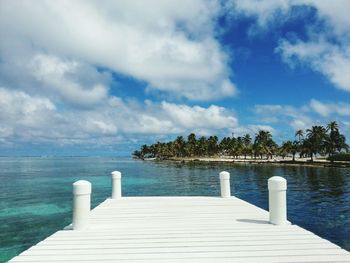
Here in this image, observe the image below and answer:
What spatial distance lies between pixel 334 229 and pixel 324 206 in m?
9.49

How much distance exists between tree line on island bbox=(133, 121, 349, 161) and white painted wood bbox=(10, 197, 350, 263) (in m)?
108

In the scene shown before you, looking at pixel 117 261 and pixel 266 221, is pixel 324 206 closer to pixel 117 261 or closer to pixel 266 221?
pixel 266 221

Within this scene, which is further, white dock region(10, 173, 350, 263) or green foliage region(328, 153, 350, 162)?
green foliage region(328, 153, 350, 162)

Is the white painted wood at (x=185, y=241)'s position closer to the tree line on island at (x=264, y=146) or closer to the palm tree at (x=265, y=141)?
the tree line on island at (x=264, y=146)

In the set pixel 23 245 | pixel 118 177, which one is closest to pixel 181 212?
pixel 118 177

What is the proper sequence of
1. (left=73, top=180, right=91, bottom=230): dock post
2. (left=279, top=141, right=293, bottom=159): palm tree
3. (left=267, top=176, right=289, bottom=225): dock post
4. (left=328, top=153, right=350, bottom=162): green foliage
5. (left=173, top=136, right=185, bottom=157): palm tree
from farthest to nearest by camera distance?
(left=173, top=136, right=185, bottom=157): palm tree, (left=279, top=141, right=293, bottom=159): palm tree, (left=328, top=153, right=350, bottom=162): green foliage, (left=267, top=176, right=289, bottom=225): dock post, (left=73, top=180, right=91, bottom=230): dock post

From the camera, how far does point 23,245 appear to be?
1541 centimetres

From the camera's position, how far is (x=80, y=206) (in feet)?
25.3

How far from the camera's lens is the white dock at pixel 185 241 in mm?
5461

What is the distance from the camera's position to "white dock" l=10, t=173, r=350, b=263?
17.9 ft

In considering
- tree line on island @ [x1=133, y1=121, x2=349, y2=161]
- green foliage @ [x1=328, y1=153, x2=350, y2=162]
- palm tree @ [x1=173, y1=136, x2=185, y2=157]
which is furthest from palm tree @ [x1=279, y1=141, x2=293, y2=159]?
palm tree @ [x1=173, y1=136, x2=185, y2=157]

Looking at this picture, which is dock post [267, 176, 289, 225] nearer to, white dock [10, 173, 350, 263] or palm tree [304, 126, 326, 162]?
white dock [10, 173, 350, 263]

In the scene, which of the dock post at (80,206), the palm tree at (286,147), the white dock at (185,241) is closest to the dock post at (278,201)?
the white dock at (185,241)

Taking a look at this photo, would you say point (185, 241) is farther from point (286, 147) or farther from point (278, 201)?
point (286, 147)
